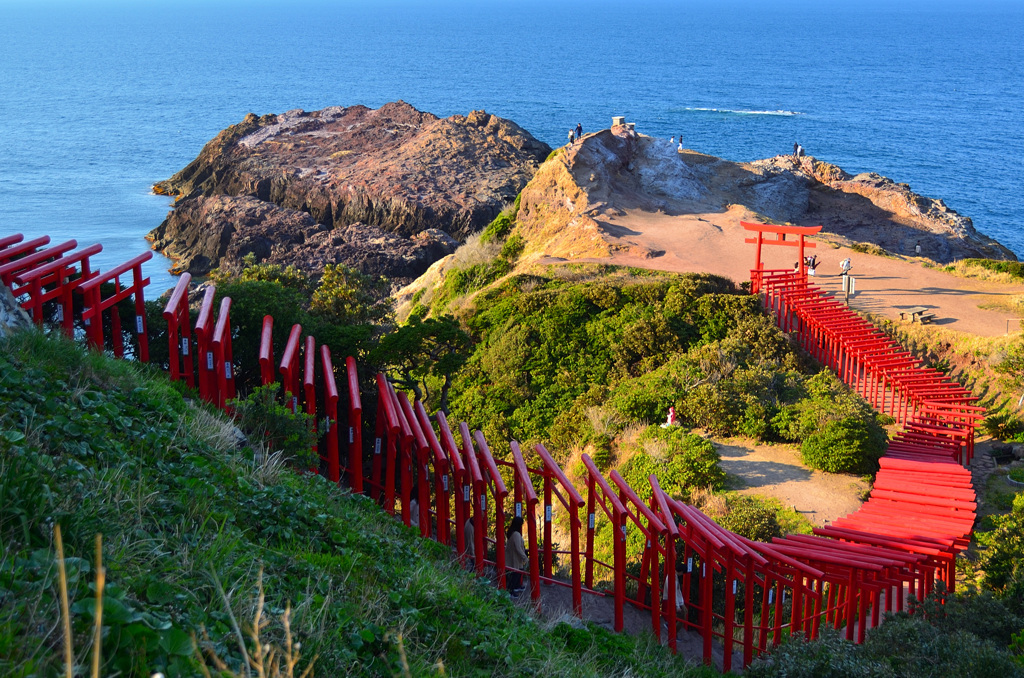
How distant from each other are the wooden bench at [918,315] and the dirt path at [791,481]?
8494mm

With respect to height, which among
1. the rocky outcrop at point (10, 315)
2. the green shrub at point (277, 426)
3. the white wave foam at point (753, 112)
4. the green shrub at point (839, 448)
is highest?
the white wave foam at point (753, 112)

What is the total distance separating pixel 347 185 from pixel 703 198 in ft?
77.3

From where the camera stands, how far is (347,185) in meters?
51.5

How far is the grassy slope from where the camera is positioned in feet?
14.1

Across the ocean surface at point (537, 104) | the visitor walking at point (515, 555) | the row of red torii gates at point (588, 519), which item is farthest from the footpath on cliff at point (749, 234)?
the ocean surface at point (537, 104)

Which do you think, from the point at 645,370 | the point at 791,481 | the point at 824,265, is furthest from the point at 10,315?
the point at 824,265

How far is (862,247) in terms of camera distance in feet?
104

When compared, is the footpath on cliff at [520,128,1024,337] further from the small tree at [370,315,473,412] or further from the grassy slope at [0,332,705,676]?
the grassy slope at [0,332,705,676]

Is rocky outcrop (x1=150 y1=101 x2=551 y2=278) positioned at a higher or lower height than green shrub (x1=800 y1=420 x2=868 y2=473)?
higher

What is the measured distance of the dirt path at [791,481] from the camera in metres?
16.3

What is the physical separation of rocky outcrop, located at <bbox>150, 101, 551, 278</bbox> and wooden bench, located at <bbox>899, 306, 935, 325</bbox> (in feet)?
78.3

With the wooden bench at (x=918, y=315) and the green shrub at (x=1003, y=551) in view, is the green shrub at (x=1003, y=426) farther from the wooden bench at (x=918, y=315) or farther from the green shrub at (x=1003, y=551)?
the green shrub at (x=1003, y=551)

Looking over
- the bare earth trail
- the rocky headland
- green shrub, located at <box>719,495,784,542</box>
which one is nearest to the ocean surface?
the rocky headland

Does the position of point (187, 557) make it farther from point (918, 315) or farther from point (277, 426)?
point (918, 315)
